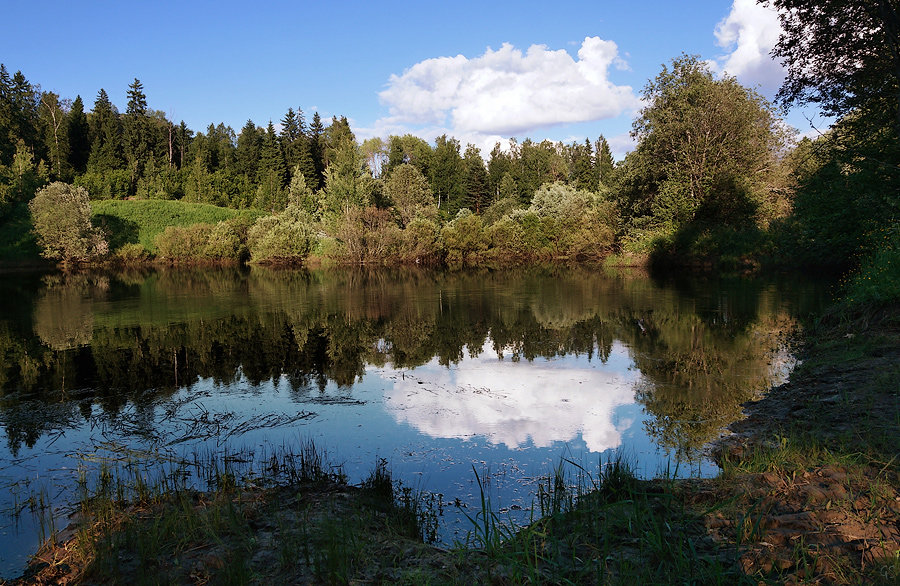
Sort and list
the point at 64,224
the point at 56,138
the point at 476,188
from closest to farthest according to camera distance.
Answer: the point at 64,224 → the point at 56,138 → the point at 476,188

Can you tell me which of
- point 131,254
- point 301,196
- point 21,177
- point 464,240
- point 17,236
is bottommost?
point 131,254

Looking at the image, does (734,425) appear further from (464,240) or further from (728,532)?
(464,240)

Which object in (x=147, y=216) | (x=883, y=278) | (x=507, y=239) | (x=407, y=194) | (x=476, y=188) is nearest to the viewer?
(x=883, y=278)

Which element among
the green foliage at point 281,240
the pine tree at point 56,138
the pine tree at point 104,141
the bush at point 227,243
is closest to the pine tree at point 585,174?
the green foliage at point 281,240

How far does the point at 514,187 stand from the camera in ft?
244

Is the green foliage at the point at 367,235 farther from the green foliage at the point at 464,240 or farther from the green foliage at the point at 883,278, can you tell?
the green foliage at the point at 883,278

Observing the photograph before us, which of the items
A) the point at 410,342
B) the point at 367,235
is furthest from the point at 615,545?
the point at 367,235

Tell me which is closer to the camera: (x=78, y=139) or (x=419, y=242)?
(x=419, y=242)

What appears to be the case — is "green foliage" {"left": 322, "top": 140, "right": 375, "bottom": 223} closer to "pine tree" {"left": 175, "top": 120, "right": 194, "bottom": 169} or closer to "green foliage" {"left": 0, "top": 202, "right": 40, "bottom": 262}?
"green foliage" {"left": 0, "top": 202, "right": 40, "bottom": 262}

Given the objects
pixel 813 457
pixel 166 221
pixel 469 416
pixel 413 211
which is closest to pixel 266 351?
pixel 469 416

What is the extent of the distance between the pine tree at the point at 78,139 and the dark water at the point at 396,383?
57101 mm

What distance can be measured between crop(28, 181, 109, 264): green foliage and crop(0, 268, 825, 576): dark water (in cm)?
2756

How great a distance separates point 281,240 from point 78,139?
40.8 meters

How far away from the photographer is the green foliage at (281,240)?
50406mm
